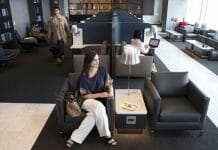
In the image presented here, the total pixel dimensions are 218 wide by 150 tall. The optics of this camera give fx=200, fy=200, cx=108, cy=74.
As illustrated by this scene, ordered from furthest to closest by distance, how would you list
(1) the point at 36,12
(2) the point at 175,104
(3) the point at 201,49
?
1. (1) the point at 36,12
2. (3) the point at 201,49
3. (2) the point at 175,104

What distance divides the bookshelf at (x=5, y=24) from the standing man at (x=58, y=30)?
6.82 ft

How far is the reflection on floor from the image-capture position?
256 centimetres

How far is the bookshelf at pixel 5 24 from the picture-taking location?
21.3 feet

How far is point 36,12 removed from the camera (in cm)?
901

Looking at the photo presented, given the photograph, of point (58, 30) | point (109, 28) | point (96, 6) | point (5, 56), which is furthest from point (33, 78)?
point (96, 6)

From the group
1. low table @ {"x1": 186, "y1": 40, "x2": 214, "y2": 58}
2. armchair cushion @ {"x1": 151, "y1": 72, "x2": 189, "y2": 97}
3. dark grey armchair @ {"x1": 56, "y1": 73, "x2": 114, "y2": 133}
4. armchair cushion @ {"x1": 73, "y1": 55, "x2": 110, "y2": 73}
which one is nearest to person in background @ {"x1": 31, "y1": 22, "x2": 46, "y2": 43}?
armchair cushion @ {"x1": 73, "y1": 55, "x2": 110, "y2": 73}

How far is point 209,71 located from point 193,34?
4488 mm

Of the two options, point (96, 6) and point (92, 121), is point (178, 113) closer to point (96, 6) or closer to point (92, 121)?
point (92, 121)

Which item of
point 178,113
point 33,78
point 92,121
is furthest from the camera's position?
point 33,78

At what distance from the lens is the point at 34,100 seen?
11.8ft

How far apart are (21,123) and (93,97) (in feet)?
4.13

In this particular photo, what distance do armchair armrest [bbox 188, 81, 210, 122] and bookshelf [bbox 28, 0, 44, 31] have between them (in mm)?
7764

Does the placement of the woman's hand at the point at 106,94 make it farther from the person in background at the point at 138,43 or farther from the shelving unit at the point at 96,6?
the shelving unit at the point at 96,6

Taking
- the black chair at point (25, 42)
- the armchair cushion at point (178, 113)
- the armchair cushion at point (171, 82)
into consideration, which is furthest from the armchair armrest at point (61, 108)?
the black chair at point (25, 42)
